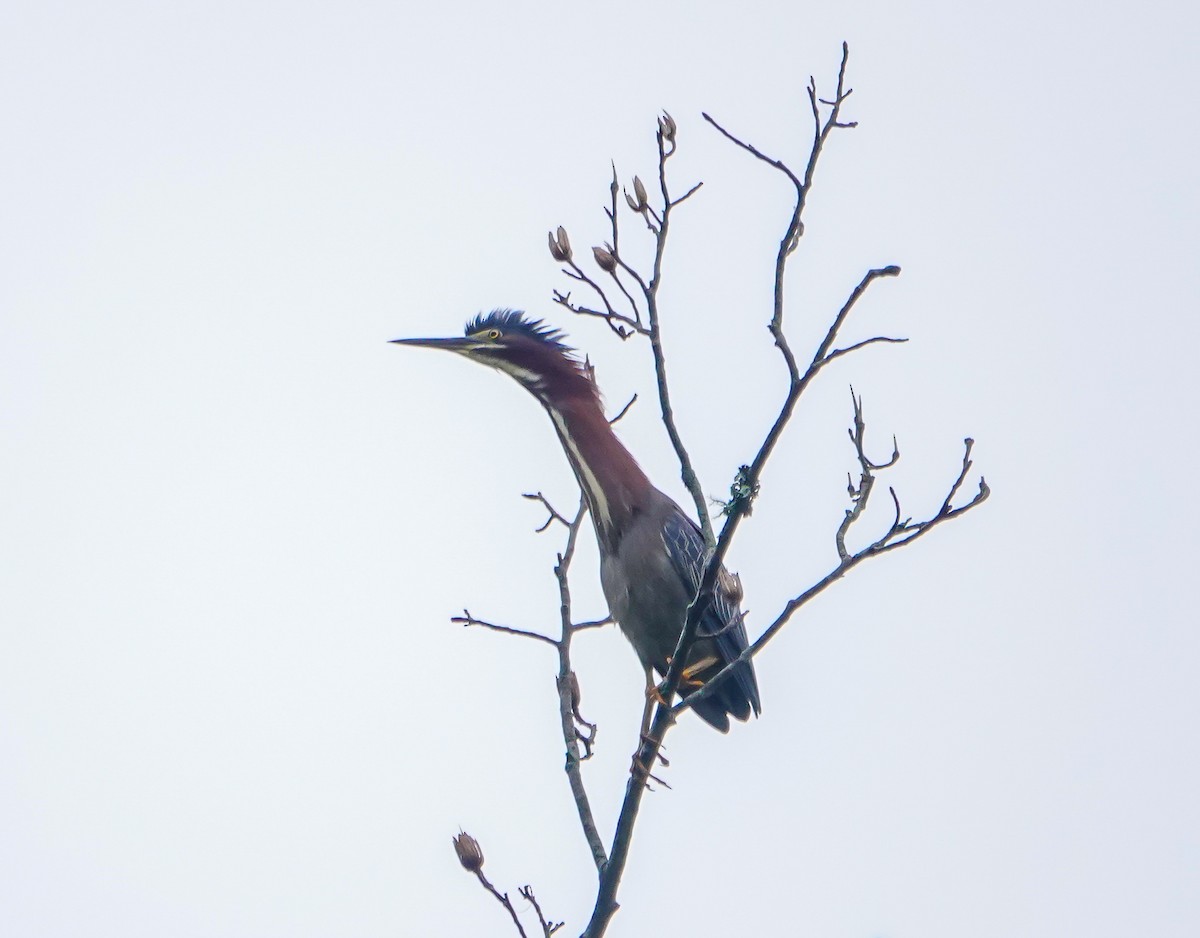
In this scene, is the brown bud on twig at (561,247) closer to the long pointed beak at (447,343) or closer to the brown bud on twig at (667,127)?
the brown bud on twig at (667,127)

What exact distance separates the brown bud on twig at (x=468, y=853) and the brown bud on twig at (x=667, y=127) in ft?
7.17

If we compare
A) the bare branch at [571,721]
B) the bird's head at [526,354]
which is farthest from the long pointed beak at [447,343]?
the bare branch at [571,721]

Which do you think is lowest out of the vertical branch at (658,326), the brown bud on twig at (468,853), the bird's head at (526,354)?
the brown bud on twig at (468,853)

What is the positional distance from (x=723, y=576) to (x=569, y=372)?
7.55 feet

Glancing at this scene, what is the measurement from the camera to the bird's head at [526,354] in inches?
229

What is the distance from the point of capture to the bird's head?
5.80 metres

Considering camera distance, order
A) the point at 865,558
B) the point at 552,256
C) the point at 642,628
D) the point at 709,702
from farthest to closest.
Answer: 1. the point at 709,702
2. the point at 642,628
3. the point at 552,256
4. the point at 865,558

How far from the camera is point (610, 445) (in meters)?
5.73

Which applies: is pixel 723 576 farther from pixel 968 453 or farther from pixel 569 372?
pixel 569 372

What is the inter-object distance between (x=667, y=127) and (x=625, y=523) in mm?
2191

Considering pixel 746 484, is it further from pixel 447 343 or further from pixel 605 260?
pixel 447 343

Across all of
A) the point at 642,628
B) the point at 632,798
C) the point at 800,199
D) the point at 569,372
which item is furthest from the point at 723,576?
the point at 569,372

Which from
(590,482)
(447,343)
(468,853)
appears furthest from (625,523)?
(468,853)

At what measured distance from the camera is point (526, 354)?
19.1 ft
